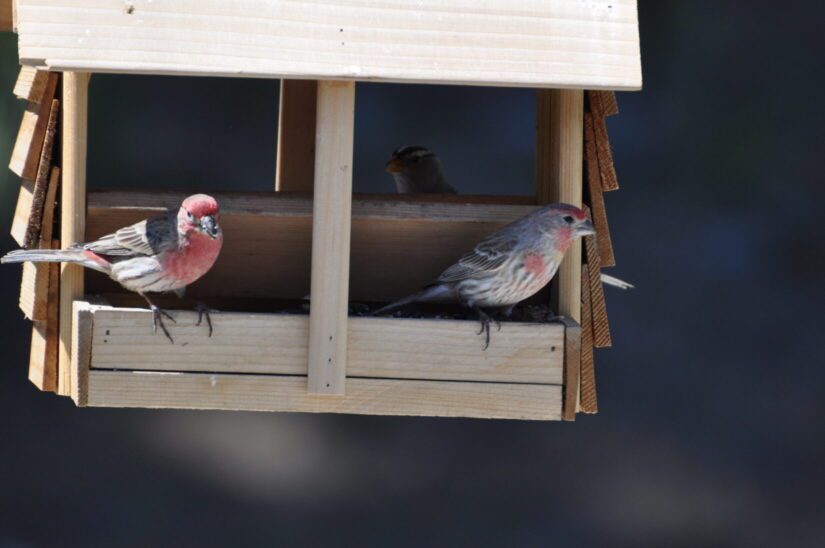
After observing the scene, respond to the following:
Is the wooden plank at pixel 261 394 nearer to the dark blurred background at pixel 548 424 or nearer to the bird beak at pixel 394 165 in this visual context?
the bird beak at pixel 394 165

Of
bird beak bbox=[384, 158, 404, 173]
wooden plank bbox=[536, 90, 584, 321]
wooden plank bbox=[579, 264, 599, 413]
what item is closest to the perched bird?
bird beak bbox=[384, 158, 404, 173]

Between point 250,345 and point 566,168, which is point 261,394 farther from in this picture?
point 566,168

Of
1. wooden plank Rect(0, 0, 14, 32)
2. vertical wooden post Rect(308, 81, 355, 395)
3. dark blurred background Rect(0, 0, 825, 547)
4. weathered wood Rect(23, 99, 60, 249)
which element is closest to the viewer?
vertical wooden post Rect(308, 81, 355, 395)

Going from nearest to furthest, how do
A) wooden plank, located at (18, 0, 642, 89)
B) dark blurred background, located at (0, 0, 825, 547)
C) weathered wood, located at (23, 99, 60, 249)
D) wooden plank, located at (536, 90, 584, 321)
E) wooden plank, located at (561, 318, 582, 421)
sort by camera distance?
1. wooden plank, located at (18, 0, 642, 89)
2. wooden plank, located at (561, 318, 582, 421)
3. weathered wood, located at (23, 99, 60, 249)
4. wooden plank, located at (536, 90, 584, 321)
5. dark blurred background, located at (0, 0, 825, 547)

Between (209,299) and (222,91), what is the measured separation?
7.47 feet

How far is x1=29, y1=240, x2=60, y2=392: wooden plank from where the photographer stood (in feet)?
15.7

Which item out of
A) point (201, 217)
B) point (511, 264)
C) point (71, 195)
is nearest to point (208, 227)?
point (201, 217)

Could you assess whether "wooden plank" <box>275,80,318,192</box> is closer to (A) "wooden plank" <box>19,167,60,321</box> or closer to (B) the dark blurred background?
(A) "wooden plank" <box>19,167,60,321</box>

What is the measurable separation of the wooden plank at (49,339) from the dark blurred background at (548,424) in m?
2.45

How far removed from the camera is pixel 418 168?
6.73 meters

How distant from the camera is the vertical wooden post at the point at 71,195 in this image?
4730 millimetres

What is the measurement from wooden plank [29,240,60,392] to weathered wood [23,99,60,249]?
66mm

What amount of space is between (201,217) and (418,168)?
2.13 metres

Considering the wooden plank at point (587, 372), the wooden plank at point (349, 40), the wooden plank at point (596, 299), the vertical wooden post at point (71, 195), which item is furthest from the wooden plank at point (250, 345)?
the wooden plank at point (349, 40)
